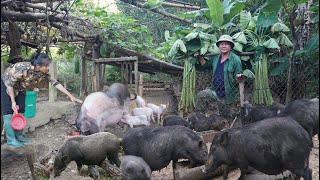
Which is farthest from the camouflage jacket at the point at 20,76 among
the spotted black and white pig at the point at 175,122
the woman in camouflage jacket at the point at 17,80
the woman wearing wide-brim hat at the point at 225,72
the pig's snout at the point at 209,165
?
the woman wearing wide-brim hat at the point at 225,72

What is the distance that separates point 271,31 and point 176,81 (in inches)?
231

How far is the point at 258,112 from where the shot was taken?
5695 millimetres

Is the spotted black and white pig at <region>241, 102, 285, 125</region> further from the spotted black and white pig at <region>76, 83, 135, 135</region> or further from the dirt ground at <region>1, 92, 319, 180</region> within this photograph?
the spotted black and white pig at <region>76, 83, 135, 135</region>

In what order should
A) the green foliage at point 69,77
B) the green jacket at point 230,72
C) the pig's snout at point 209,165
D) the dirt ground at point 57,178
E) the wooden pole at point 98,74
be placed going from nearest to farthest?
the dirt ground at point 57,178
the pig's snout at point 209,165
the green jacket at point 230,72
the wooden pole at point 98,74
the green foliage at point 69,77

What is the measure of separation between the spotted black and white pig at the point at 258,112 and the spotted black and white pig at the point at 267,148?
1.61 meters

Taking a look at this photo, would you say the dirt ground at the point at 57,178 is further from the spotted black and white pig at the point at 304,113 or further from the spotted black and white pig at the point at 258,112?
the spotted black and white pig at the point at 258,112

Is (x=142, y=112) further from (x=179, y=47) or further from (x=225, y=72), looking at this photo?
(x=225, y=72)

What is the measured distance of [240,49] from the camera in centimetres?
669

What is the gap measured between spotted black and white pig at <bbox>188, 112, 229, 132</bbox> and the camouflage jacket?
344 centimetres

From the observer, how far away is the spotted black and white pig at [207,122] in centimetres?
713

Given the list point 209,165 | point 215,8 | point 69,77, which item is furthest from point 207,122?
point 69,77

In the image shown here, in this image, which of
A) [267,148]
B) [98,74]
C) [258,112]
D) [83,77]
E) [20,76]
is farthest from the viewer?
[83,77]

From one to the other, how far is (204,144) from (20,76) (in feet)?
9.24

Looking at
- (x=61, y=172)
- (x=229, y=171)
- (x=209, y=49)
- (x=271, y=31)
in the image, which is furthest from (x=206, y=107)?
(x=61, y=172)
